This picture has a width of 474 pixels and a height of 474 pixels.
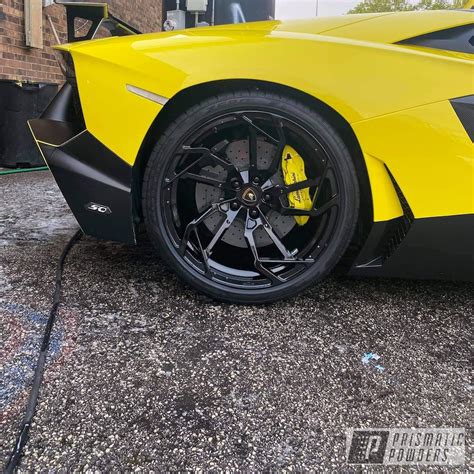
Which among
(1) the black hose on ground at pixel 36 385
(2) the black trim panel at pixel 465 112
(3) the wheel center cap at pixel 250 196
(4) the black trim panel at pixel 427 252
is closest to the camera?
(1) the black hose on ground at pixel 36 385

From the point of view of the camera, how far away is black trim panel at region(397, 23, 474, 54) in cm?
182

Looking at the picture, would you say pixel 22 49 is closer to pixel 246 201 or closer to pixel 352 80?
pixel 246 201

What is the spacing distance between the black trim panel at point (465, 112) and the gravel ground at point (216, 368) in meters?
0.86

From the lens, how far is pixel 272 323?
196 cm

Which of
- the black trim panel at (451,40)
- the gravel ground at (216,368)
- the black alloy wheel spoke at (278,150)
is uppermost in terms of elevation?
the black trim panel at (451,40)

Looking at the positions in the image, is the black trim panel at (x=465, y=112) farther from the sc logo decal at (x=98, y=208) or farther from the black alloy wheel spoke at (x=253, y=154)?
the sc logo decal at (x=98, y=208)

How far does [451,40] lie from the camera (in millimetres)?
1835

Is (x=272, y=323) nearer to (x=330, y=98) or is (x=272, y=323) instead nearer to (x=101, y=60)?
(x=330, y=98)

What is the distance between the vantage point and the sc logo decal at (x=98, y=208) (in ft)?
6.42

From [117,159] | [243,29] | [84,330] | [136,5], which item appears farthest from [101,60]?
[136,5]

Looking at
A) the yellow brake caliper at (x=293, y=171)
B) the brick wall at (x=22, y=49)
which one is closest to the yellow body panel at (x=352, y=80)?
the yellow brake caliper at (x=293, y=171)

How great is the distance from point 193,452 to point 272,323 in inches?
30.8

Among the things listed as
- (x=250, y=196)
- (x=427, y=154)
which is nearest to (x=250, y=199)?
(x=250, y=196)

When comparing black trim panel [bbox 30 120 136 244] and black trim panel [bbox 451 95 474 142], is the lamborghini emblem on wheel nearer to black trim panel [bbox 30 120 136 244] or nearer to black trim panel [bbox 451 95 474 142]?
black trim panel [bbox 30 120 136 244]
